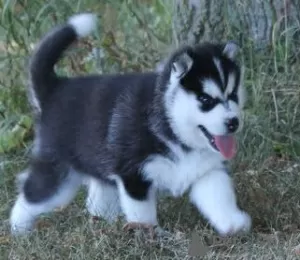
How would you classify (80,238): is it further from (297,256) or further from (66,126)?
(297,256)

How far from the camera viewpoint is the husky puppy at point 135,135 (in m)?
5.04

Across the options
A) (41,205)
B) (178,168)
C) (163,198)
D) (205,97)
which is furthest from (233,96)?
(41,205)

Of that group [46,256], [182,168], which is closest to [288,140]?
[182,168]

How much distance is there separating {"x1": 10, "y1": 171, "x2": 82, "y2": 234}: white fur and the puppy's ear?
2.86 feet

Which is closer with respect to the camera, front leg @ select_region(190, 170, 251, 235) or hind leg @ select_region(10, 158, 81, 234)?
front leg @ select_region(190, 170, 251, 235)

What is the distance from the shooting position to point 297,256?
503 cm

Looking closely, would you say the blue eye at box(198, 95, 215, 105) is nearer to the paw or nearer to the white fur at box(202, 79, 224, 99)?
the white fur at box(202, 79, 224, 99)

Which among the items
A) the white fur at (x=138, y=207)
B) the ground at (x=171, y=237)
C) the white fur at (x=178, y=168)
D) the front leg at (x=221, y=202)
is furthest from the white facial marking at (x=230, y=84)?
the ground at (x=171, y=237)

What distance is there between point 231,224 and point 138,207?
0.45 meters

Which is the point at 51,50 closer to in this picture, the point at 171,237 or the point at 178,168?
the point at 178,168

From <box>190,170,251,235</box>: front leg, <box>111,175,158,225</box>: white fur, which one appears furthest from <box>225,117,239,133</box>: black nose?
<box>111,175,158,225</box>: white fur

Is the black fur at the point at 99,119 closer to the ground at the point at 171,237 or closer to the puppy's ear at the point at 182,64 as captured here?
the puppy's ear at the point at 182,64

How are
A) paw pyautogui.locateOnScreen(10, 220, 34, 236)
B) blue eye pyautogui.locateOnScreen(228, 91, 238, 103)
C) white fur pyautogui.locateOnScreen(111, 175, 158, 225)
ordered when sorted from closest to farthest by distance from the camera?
blue eye pyautogui.locateOnScreen(228, 91, 238, 103), white fur pyautogui.locateOnScreen(111, 175, 158, 225), paw pyautogui.locateOnScreen(10, 220, 34, 236)

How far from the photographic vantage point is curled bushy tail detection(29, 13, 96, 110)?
221 inches
